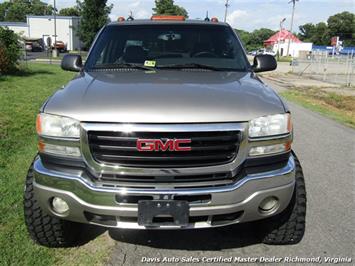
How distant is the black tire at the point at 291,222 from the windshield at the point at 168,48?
1443 mm

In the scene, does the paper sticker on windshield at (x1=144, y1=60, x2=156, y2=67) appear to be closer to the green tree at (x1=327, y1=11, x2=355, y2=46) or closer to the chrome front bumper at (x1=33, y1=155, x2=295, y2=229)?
the chrome front bumper at (x1=33, y1=155, x2=295, y2=229)

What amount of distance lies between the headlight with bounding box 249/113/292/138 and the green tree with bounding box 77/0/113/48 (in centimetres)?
3788

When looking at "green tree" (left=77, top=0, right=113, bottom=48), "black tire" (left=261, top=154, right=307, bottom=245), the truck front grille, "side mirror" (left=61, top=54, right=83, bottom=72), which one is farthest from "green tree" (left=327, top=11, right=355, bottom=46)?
the truck front grille

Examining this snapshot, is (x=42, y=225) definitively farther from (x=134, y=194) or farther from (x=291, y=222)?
(x=291, y=222)

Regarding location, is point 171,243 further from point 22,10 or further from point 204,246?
point 22,10

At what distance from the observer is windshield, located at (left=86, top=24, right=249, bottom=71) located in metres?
4.39

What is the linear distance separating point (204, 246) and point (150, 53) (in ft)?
6.56

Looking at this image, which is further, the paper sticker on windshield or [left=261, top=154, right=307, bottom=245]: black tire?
the paper sticker on windshield

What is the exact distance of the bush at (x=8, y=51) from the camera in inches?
643

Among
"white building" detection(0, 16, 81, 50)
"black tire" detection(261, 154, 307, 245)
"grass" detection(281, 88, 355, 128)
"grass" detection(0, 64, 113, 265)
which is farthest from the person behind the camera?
"white building" detection(0, 16, 81, 50)

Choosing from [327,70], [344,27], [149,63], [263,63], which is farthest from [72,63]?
[344,27]

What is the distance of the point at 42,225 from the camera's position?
339 cm

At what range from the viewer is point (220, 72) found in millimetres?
4109

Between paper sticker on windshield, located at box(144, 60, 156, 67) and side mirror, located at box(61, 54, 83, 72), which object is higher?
paper sticker on windshield, located at box(144, 60, 156, 67)
